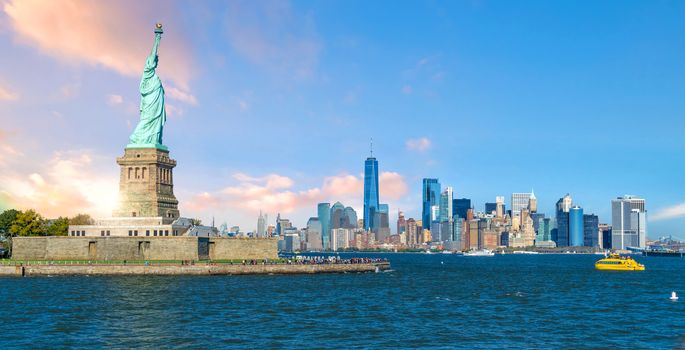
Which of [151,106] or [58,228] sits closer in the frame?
[151,106]

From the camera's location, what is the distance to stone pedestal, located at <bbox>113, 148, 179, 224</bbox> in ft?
407

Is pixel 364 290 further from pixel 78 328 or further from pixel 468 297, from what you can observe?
pixel 78 328

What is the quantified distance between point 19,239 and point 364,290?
6328 centimetres

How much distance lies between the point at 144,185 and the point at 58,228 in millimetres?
28889

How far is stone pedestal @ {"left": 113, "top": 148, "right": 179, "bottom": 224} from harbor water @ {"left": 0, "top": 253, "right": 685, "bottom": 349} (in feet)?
67.5

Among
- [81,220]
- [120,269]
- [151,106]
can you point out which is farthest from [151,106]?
[120,269]

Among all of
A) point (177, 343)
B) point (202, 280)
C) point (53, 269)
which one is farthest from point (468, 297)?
point (53, 269)

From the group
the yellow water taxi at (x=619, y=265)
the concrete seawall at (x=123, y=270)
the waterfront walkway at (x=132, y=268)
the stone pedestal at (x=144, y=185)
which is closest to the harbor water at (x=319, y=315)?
the concrete seawall at (x=123, y=270)

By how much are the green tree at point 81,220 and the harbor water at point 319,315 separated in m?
39.6

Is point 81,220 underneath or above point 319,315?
above

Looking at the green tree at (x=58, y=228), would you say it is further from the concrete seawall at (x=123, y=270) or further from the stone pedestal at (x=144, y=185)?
the concrete seawall at (x=123, y=270)

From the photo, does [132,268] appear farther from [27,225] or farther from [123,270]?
[27,225]

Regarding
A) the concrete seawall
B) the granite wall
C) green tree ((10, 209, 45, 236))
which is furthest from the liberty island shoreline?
green tree ((10, 209, 45, 236))

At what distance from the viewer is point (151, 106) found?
13200 cm
